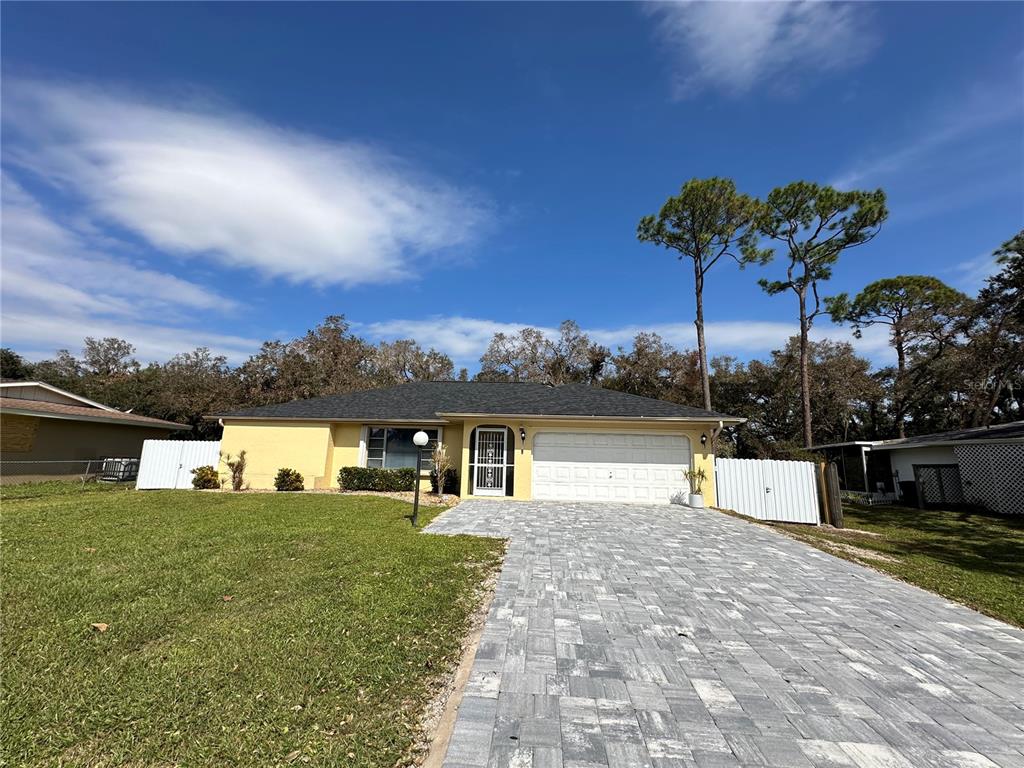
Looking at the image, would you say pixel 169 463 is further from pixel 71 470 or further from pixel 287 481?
pixel 71 470

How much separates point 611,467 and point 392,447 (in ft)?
25.8

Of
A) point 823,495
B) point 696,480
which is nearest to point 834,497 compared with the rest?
point 823,495

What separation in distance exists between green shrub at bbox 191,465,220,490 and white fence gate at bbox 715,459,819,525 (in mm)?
16734

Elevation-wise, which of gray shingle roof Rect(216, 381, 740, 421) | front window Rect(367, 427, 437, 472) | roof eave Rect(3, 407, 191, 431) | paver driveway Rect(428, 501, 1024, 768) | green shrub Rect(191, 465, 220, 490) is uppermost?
gray shingle roof Rect(216, 381, 740, 421)

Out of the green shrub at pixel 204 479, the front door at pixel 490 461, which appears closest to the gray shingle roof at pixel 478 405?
the front door at pixel 490 461

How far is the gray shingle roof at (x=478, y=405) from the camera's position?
1319 cm

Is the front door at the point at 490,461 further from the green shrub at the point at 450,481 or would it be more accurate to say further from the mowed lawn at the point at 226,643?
the mowed lawn at the point at 226,643

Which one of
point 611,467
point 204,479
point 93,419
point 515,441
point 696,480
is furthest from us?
point 93,419

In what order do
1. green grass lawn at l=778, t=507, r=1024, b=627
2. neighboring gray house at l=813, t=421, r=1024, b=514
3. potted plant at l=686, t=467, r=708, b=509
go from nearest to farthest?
green grass lawn at l=778, t=507, r=1024, b=627
potted plant at l=686, t=467, r=708, b=509
neighboring gray house at l=813, t=421, r=1024, b=514

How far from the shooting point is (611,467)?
43.3 ft

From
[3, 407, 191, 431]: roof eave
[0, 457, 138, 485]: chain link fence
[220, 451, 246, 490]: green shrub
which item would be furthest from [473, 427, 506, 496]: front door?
[3, 407, 191, 431]: roof eave

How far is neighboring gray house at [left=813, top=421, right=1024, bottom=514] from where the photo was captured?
14.6 meters

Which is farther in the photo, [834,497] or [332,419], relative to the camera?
[332,419]

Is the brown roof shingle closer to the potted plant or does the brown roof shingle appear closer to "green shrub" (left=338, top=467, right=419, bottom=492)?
"green shrub" (left=338, top=467, right=419, bottom=492)
